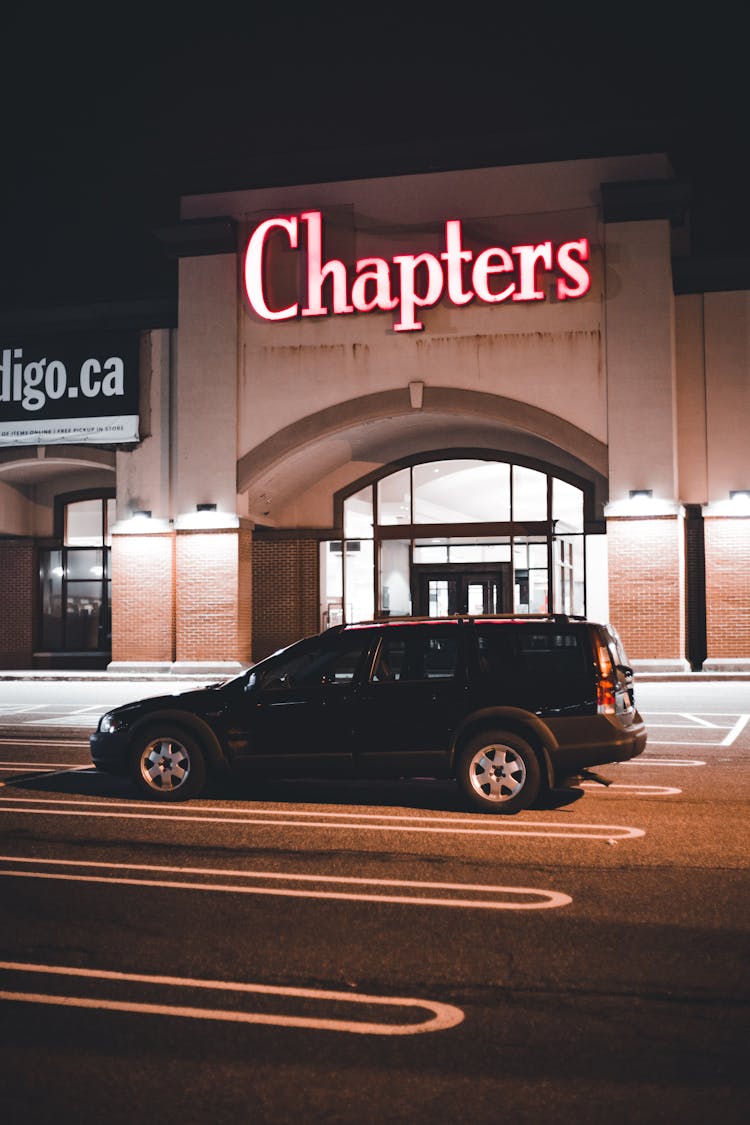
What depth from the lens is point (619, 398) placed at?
23.8 metres

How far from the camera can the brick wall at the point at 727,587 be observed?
24.1 meters

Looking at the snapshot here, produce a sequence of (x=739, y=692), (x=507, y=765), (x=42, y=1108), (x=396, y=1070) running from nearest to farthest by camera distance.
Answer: (x=42, y=1108)
(x=396, y=1070)
(x=507, y=765)
(x=739, y=692)

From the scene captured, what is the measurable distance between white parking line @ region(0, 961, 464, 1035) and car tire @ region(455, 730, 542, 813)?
14.9 ft

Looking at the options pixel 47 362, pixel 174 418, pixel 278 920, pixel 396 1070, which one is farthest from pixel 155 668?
pixel 396 1070

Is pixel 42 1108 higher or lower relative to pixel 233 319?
lower

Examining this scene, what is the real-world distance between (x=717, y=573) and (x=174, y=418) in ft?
42.4

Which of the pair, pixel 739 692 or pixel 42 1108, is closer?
pixel 42 1108

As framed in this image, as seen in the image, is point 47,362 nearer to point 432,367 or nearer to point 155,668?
point 155,668

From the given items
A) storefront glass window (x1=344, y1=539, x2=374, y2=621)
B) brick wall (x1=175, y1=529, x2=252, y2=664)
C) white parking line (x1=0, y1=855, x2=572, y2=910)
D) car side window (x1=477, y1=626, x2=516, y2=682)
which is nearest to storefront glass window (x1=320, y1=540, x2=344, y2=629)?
storefront glass window (x1=344, y1=539, x2=374, y2=621)

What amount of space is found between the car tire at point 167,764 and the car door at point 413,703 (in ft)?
4.90

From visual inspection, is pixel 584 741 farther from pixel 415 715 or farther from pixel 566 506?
pixel 566 506

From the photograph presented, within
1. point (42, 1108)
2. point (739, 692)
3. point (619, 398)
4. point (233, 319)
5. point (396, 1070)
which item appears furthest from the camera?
point (233, 319)

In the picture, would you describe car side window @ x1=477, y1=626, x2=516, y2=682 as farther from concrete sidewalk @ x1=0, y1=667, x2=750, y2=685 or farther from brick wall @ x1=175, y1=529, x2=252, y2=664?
brick wall @ x1=175, y1=529, x2=252, y2=664

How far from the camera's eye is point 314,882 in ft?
22.7
